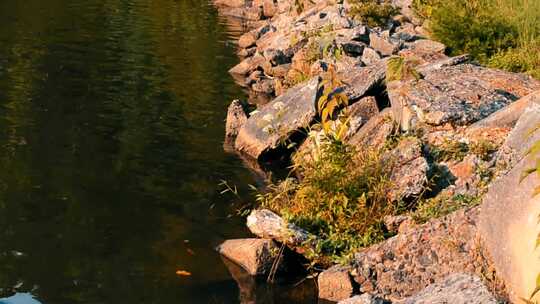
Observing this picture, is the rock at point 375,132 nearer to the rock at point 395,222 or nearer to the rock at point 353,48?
the rock at point 395,222

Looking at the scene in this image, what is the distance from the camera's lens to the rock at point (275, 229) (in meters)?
10.7

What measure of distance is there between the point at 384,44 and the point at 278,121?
6.76 m

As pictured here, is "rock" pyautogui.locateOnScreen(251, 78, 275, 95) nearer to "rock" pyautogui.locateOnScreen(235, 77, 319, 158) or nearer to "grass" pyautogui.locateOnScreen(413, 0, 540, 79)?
"grass" pyautogui.locateOnScreen(413, 0, 540, 79)

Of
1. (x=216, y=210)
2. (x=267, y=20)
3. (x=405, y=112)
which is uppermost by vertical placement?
(x=405, y=112)

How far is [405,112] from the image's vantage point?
45.2 ft

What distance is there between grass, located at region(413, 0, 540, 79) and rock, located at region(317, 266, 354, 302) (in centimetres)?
983

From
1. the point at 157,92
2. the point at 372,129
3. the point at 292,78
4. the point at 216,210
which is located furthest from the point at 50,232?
the point at 292,78

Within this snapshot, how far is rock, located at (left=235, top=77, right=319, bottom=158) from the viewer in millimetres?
15383

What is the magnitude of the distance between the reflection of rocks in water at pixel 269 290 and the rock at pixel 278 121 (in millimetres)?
5118

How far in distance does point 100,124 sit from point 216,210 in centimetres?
509

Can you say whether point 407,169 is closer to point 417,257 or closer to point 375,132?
point 417,257

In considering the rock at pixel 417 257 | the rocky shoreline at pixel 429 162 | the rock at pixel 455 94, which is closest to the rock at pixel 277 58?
the rocky shoreline at pixel 429 162

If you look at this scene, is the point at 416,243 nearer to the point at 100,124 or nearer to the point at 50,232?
the point at 50,232

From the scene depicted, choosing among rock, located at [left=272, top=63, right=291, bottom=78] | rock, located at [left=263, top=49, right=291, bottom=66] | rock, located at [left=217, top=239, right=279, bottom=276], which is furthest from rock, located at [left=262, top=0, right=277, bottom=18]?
rock, located at [left=217, top=239, right=279, bottom=276]
